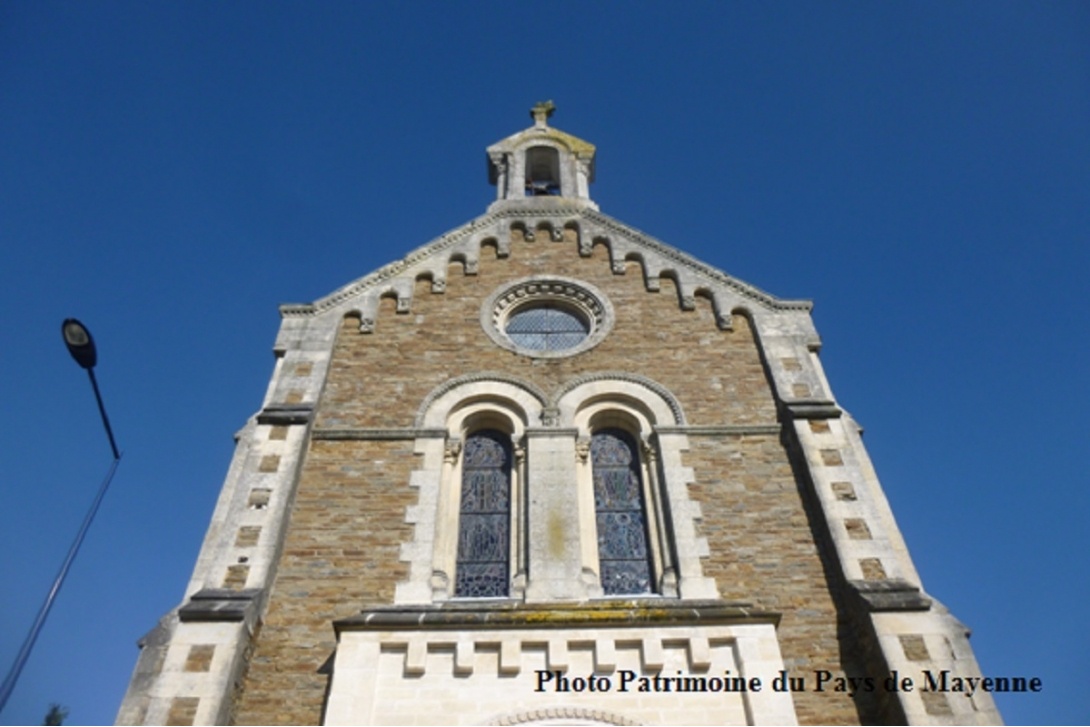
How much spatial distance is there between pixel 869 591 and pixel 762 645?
143 centimetres

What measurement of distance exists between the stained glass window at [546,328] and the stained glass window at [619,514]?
1.94m

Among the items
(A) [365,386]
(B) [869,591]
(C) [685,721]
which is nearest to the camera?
(C) [685,721]

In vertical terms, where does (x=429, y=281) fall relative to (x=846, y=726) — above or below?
above

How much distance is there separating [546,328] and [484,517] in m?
3.85

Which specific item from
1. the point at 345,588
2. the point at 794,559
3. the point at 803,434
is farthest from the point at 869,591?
the point at 345,588

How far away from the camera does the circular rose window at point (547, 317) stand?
1366cm

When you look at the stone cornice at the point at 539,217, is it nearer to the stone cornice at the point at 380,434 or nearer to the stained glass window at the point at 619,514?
the stone cornice at the point at 380,434

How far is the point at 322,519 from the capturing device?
1089 centimetres

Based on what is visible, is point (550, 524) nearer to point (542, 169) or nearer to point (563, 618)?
point (563, 618)

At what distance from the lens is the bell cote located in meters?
18.3

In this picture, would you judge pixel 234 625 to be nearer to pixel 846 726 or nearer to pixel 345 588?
pixel 345 588

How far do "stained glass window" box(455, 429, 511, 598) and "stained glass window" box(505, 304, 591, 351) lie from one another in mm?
1894

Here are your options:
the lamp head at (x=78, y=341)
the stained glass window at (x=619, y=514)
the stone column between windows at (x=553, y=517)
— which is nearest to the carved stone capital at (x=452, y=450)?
the stone column between windows at (x=553, y=517)

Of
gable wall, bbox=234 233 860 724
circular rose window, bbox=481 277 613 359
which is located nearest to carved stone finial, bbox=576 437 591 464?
gable wall, bbox=234 233 860 724
